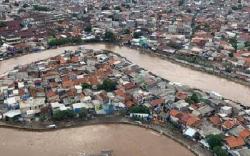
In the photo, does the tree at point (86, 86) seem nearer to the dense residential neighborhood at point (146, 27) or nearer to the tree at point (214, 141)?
the tree at point (214, 141)

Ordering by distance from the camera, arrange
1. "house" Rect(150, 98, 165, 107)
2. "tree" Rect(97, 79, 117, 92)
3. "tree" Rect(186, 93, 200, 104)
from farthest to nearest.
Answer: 1. "tree" Rect(97, 79, 117, 92)
2. "tree" Rect(186, 93, 200, 104)
3. "house" Rect(150, 98, 165, 107)

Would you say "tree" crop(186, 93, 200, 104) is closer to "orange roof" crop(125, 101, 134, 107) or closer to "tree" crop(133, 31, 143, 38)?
"orange roof" crop(125, 101, 134, 107)

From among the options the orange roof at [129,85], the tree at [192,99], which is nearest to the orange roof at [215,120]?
the tree at [192,99]

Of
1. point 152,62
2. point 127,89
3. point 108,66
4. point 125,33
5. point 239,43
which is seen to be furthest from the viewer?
point 125,33

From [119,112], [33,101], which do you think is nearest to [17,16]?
[33,101]

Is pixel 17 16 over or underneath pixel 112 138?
over

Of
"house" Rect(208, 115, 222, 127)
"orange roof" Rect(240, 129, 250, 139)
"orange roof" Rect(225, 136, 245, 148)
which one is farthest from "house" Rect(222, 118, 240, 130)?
"orange roof" Rect(225, 136, 245, 148)

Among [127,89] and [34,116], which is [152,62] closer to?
[127,89]
